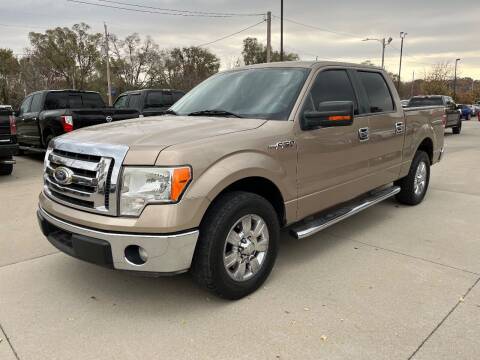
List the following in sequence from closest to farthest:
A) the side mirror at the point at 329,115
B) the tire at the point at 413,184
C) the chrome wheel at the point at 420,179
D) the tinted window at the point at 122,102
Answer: the side mirror at the point at 329,115, the tire at the point at 413,184, the chrome wheel at the point at 420,179, the tinted window at the point at 122,102

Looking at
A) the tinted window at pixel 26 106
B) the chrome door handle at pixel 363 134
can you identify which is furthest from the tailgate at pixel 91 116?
the chrome door handle at pixel 363 134

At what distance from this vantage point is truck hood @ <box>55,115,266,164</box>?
2924mm

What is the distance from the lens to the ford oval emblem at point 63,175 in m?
3.13

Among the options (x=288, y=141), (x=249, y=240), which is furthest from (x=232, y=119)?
(x=249, y=240)

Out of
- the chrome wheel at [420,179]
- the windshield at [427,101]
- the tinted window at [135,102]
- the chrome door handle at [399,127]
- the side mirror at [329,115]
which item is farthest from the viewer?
the windshield at [427,101]

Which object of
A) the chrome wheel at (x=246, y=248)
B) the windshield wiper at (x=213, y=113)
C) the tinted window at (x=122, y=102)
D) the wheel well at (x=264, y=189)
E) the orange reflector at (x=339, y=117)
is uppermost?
the tinted window at (x=122, y=102)

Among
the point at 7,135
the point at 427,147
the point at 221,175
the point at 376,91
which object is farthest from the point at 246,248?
the point at 7,135

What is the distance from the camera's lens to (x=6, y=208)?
241 inches

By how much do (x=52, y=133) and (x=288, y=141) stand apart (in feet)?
25.9

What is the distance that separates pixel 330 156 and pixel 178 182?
1.80m

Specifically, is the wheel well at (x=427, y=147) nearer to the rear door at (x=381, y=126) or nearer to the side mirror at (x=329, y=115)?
the rear door at (x=381, y=126)

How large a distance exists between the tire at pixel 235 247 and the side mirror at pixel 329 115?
2.77 ft

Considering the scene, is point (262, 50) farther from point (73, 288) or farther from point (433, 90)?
point (73, 288)

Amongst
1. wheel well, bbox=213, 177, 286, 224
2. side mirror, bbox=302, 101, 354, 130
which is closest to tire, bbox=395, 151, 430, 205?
side mirror, bbox=302, 101, 354, 130
